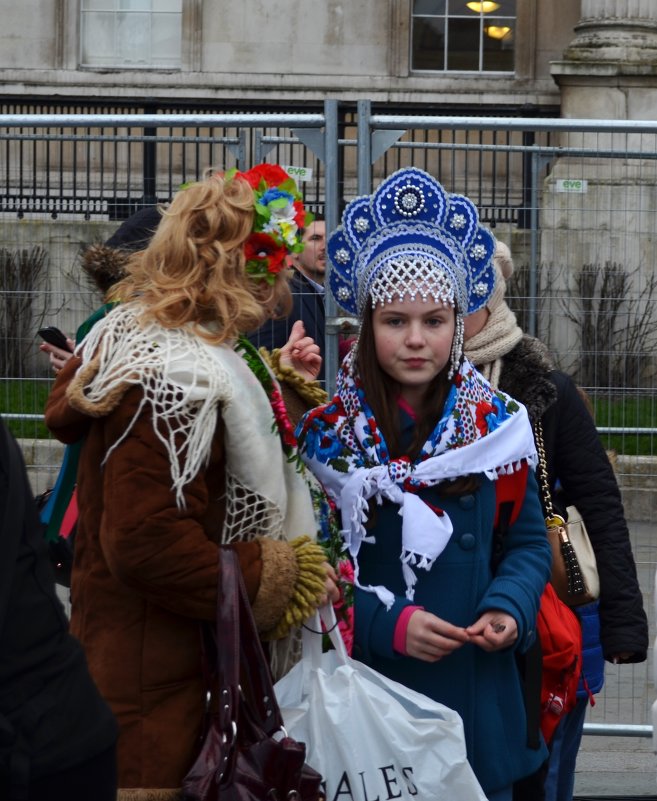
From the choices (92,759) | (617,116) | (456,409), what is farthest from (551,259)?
(617,116)

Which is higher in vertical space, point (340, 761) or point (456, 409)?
point (456, 409)

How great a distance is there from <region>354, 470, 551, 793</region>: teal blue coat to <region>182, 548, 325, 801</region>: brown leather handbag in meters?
0.52

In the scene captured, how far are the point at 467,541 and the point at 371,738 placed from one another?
0.58 m

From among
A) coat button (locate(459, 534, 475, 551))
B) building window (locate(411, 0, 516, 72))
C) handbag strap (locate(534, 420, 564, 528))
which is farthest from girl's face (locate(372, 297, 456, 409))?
building window (locate(411, 0, 516, 72))

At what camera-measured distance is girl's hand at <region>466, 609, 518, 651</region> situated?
356 centimetres

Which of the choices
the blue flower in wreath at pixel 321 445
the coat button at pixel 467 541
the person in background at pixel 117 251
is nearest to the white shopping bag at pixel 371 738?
the coat button at pixel 467 541

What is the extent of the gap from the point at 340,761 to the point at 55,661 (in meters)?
0.84

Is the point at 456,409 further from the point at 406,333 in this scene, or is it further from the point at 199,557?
the point at 199,557

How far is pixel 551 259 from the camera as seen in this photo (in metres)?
6.07

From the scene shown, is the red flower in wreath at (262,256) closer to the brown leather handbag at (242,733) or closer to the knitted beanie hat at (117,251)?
the brown leather handbag at (242,733)

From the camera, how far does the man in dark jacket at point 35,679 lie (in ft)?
8.48

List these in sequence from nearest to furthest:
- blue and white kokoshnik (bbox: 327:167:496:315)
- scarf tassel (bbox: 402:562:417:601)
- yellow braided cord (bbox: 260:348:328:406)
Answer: scarf tassel (bbox: 402:562:417:601) → blue and white kokoshnik (bbox: 327:167:496:315) → yellow braided cord (bbox: 260:348:328:406)

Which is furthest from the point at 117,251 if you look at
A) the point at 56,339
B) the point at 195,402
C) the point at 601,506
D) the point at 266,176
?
the point at 601,506

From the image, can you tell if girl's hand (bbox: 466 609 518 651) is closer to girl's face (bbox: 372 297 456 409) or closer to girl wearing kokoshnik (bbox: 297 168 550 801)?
girl wearing kokoshnik (bbox: 297 168 550 801)
